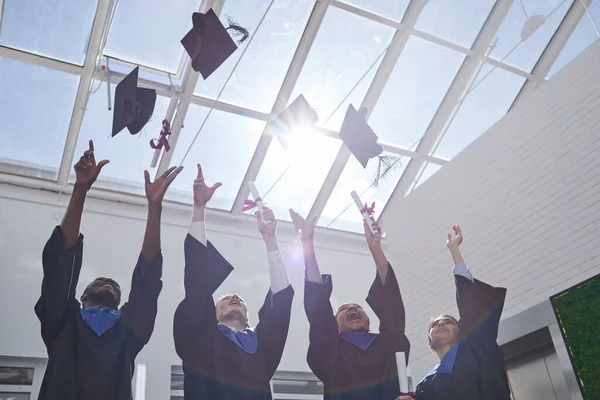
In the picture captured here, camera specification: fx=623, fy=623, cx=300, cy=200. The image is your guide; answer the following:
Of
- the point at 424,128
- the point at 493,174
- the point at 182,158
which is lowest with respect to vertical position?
the point at 493,174

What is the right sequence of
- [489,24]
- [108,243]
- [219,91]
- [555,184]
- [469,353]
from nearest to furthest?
[469,353] < [555,184] < [108,243] < [219,91] < [489,24]

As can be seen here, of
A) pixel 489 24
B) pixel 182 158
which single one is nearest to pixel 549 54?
pixel 489 24

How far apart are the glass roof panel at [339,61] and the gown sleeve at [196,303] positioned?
10.0 feet

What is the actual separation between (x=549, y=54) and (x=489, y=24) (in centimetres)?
79

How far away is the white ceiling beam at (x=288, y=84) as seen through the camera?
5141mm

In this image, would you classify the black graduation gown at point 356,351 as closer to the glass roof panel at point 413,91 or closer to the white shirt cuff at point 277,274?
the white shirt cuff at point 277,274

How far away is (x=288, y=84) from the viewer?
5.34 m

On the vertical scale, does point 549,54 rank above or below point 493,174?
above

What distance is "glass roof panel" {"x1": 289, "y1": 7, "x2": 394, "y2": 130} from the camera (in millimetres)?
5277

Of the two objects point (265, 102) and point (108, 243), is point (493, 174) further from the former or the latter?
point (108, 243)

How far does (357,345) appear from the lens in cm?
282

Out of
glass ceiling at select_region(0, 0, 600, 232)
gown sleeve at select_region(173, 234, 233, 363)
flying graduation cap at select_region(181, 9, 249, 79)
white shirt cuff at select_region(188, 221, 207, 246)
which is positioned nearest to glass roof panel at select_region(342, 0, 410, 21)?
glass ceiling at select_region(0, 0, 600, 232)

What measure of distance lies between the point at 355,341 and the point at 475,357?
53 centimetres

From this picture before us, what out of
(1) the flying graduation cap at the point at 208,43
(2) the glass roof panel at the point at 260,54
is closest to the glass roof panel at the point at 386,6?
(2) the glass roof panel at the point at 260,54
